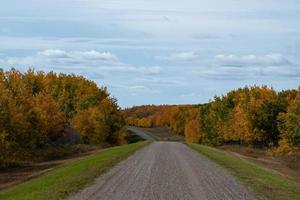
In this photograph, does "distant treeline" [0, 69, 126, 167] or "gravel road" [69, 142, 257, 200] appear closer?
"gravel road" [69, 142, 257, 200]

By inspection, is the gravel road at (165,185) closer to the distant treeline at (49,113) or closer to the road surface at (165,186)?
the road surface at (165,186)

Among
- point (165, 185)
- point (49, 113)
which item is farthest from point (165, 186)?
point (49, 113)

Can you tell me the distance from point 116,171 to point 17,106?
31.0m

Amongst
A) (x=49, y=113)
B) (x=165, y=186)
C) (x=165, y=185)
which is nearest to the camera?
(x=165, y=186)

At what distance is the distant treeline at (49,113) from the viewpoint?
182 feet

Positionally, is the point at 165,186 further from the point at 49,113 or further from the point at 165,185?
the point at 49,113

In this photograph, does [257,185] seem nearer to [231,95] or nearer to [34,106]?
[34,106]

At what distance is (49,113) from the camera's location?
77.1 m

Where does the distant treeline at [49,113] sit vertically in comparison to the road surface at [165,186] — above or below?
above

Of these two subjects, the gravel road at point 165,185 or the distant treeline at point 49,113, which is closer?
the gravel road at point 165,185

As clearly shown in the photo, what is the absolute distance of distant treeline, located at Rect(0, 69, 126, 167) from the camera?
55.3 meters

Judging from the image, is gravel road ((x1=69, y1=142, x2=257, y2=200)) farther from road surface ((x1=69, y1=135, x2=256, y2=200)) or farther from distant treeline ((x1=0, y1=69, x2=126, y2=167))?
distant treeline ((x1=0, y1=69, x2=126, y2=167))

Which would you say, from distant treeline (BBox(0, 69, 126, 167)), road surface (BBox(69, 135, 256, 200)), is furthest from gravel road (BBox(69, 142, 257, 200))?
distant treeline (BBox(0, 69, 126, 167))

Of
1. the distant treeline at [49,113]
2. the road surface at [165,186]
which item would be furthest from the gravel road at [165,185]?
the distant treeline at [49,113]
